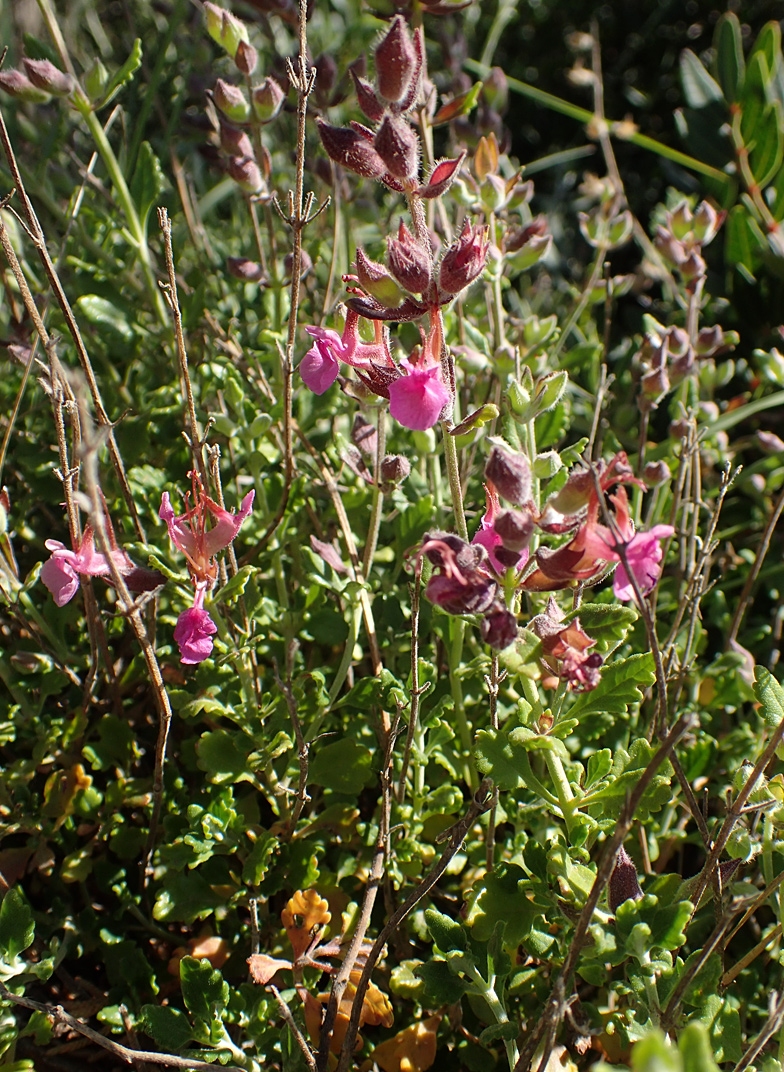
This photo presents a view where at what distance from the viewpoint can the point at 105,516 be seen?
1026 millimetres

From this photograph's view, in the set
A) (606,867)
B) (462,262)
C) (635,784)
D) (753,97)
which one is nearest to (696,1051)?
(606,867)

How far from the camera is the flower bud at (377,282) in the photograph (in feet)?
2.90

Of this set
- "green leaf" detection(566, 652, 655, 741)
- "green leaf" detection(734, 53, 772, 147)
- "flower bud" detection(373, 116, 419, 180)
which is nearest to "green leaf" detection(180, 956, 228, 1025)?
"green leaf" detection(566, 652, 655, 741)

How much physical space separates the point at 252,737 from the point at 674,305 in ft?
4.88

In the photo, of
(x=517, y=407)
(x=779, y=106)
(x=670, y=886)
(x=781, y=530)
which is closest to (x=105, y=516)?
(x=517, y=407)

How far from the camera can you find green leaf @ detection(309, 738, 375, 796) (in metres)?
1.12

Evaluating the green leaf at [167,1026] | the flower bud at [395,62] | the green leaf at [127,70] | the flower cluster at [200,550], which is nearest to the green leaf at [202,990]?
the green leaf at [167,1026]

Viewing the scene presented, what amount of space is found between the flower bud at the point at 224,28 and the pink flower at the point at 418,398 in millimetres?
797

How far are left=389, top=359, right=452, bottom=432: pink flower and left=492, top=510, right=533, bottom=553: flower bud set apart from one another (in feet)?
0.37

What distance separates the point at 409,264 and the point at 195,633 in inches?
16.8

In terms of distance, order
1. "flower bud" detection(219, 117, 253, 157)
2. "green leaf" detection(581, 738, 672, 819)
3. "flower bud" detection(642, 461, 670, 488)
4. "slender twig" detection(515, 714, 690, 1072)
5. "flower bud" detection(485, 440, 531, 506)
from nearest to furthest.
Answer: "slender twig" detection(515, 714, 690, 1072) < "flower bud" detection(485, 440, 531, 506) < "green leaf" detection(581, 738, 672, 819) < "flower bud" detection(642, 461, 670, 488) < "flower bud" detection(219, 117, 253, 157)

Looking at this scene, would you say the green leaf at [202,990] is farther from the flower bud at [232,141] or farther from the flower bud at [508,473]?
the flower bud at [232,141]

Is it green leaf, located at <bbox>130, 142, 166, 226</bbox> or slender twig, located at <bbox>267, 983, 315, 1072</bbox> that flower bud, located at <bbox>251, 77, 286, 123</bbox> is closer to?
green leaf, located at <bbox>130, 142, 166, 226</bbox>

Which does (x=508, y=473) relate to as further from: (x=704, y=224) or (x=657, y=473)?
(x=704, y=224)
